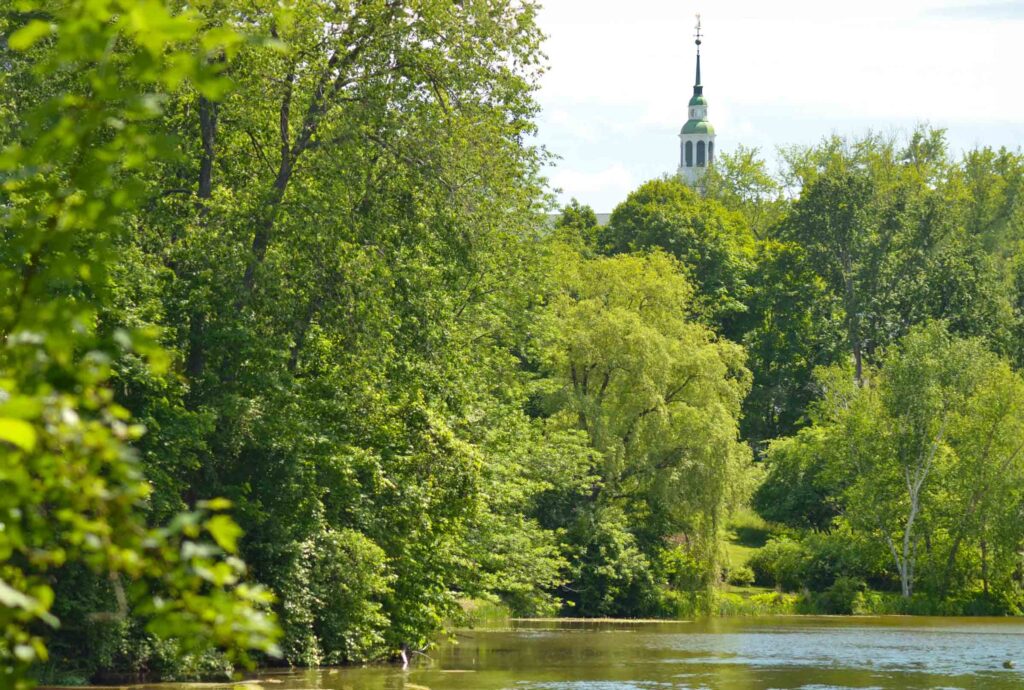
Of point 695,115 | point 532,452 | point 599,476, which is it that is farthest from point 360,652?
point 695,115

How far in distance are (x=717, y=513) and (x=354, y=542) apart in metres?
22.0

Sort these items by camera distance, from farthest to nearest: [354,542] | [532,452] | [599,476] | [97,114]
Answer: [599,476], [532,452], [354,542], [97,114]

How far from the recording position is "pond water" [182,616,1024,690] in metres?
24.7

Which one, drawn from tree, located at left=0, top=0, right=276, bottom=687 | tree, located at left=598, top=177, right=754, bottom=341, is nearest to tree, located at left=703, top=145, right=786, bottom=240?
tree, located at left=598, top=177, right=754, bottom=341

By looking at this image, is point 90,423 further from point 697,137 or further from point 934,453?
point 697,137

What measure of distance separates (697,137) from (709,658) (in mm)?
122929

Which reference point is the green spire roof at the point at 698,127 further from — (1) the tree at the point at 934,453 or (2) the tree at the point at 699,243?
(1) the tree at the point at 934,453

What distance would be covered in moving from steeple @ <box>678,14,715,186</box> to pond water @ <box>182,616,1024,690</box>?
359 feet

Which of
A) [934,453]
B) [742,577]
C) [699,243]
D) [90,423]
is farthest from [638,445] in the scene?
[90,423]

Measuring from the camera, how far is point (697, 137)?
149375 mm

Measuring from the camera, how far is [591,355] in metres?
44.4

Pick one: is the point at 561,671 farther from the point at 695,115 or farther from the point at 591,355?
the point at 695,115

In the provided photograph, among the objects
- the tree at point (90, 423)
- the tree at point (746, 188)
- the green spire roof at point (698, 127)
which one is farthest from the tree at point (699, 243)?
the green spire roof at point (698, 127)

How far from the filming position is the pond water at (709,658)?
973 inches
